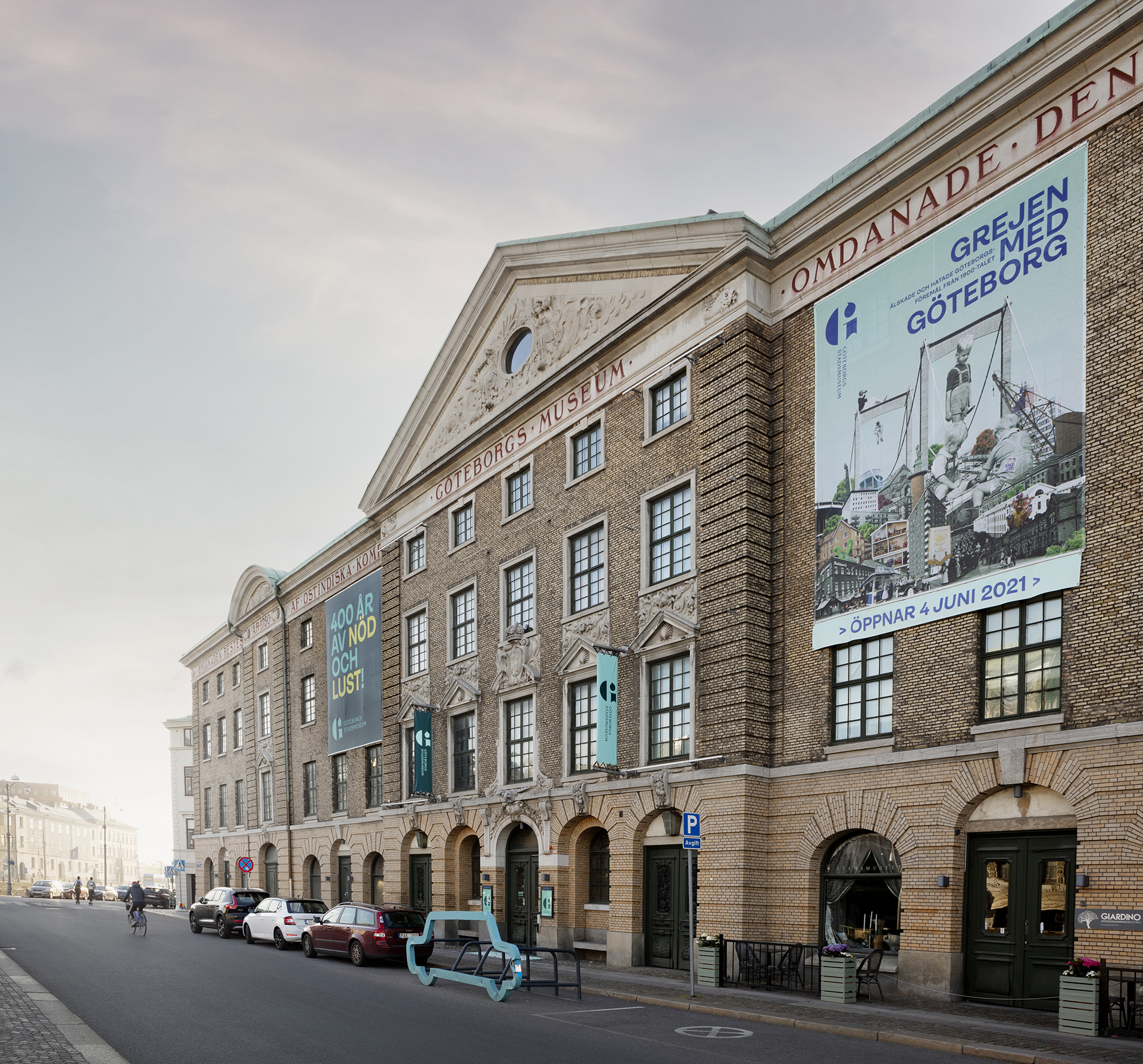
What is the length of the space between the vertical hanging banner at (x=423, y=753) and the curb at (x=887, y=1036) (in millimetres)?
14896

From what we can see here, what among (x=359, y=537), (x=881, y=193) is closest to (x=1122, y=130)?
(x=881, y=193)

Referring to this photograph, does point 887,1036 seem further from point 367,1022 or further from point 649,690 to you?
point 649,690

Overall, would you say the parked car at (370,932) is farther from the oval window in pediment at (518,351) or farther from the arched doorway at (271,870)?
the arched doorway at (271,870)

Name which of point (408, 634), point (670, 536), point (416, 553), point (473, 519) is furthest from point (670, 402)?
point (408, 634)

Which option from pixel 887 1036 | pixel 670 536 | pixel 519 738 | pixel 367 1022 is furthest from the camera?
pixel 519 738

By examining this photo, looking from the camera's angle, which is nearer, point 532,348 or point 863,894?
point 863,894

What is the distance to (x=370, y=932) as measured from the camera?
81.2 feet

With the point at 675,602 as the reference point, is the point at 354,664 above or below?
below

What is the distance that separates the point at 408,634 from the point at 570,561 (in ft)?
34.1

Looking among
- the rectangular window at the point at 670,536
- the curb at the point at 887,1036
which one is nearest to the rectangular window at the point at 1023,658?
the curb at the point at 887,1036

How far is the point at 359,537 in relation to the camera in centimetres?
4053

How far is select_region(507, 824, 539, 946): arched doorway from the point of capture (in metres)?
28.2

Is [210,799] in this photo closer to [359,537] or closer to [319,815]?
[319,815]

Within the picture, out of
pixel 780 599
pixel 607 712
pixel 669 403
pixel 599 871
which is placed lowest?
pixel 599 871
